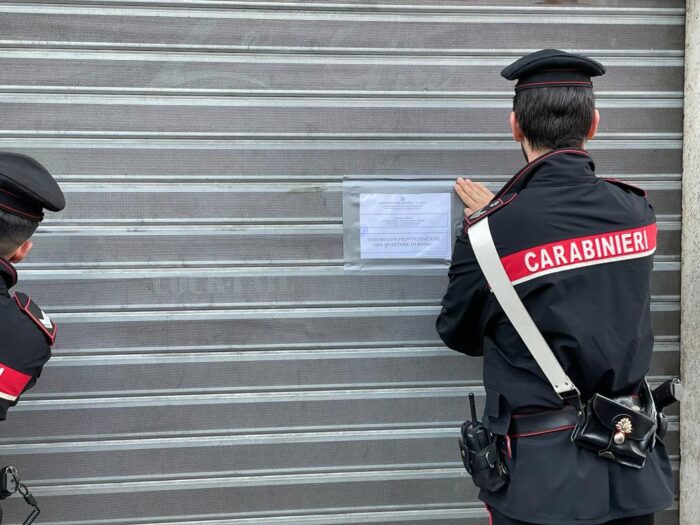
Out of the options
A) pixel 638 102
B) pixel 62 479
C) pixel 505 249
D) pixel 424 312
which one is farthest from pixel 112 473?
pixel 638 102

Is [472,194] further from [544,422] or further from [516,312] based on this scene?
[544,422]

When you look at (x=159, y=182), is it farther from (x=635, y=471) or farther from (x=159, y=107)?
(x=635, y=471)

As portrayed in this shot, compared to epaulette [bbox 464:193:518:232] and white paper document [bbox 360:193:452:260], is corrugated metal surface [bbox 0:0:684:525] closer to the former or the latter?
white paper document [bbox 360:193:452:260]

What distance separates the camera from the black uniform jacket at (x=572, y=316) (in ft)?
7.43

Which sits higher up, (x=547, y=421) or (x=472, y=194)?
(x=472, y=194)

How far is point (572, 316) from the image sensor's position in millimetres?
2254

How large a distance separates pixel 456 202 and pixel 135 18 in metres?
1.73

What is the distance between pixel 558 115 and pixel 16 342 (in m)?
1.96

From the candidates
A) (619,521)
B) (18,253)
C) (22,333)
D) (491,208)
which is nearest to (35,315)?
(22,333)

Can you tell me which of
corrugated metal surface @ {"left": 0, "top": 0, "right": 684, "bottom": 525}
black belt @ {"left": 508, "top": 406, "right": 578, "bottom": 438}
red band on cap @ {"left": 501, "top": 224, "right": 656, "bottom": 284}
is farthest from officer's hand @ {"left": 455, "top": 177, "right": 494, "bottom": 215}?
black belt @ {"left": 508, "top": 406, "right": 578, "bottom": 438}

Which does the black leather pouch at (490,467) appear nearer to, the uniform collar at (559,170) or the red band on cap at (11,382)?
the uniform collar at (559,170)

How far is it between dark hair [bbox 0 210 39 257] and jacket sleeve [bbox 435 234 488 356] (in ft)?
4.88

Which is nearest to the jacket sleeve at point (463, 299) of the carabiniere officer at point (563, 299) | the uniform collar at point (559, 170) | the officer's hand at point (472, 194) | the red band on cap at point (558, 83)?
the carabiniere officer at point (563, 299)

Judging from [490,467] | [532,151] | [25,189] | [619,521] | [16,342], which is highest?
[532,151]
